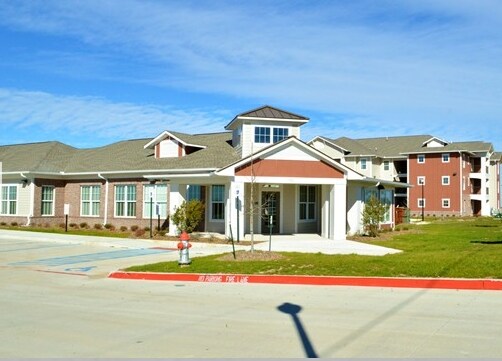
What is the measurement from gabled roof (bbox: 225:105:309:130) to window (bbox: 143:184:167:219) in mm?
5516

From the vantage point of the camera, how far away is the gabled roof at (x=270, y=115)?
26642 mm

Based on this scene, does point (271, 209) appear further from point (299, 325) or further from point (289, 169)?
point (299, 325)

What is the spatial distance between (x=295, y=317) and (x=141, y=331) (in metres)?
2.53

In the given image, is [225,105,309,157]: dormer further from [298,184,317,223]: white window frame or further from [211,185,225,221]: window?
[298,184,317,223]: white window frame

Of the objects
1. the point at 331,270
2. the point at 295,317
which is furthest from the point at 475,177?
the point at 295,317

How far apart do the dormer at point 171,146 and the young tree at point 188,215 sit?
6.22 metres

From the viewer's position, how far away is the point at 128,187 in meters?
30.8

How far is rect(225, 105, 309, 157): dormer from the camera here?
26.7m

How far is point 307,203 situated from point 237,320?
63.5ft

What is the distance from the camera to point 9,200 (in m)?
A: 33.6

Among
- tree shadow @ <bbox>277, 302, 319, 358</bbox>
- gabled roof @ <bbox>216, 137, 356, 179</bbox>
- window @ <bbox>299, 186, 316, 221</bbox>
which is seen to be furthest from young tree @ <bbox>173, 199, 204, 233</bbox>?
tree shadow @ <bbox>277, 302, 319, 358</bbox>

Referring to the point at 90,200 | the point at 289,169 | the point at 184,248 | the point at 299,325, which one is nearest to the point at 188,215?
the point at 289,169

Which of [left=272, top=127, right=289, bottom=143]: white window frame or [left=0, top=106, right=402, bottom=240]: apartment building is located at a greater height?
[left=272, top=127, right=289, bottom=143]: white window frame

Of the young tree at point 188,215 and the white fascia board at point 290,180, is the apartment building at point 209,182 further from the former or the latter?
the young tree at point 188,215
